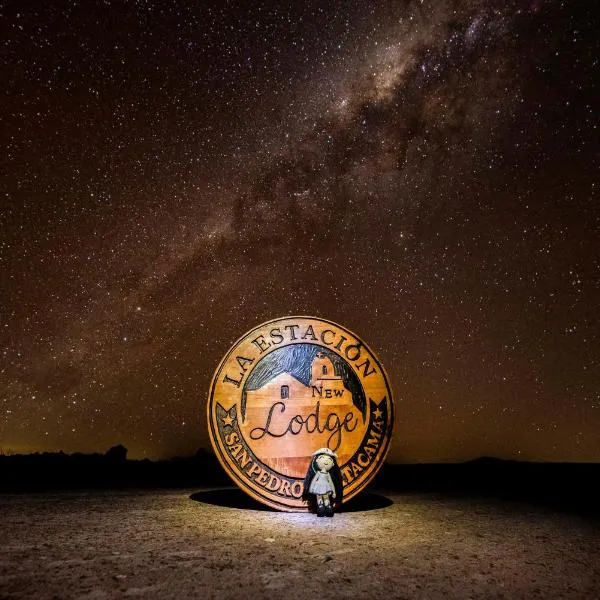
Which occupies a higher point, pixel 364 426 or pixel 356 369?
pixel 356 369

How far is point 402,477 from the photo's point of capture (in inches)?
366

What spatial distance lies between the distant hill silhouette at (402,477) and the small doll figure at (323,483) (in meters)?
2.66

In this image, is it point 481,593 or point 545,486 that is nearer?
point 481,593

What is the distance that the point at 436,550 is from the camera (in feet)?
12.9

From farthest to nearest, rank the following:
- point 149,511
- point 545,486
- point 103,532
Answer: point 545,486 → point 149,511 → point 103,532

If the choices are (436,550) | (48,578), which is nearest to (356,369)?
(436,550)

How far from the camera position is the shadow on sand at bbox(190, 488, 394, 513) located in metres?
5.69

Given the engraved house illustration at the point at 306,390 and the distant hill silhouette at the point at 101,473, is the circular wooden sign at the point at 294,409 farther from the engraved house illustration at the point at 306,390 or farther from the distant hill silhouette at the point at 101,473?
the distant hill silhouette at the point at 101,473

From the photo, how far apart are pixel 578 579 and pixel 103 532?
3800 mm

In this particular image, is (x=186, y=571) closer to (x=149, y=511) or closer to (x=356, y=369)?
(x=149, y=511)

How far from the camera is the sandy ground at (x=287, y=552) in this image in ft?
9.91

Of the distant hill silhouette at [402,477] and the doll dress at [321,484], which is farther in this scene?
the distant hill silhouette at [402,477]

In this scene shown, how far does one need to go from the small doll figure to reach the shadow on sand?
48 centimetres

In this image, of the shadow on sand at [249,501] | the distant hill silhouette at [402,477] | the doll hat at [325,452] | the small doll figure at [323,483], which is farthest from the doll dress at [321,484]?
the distant hill silhouette at [402,477]
